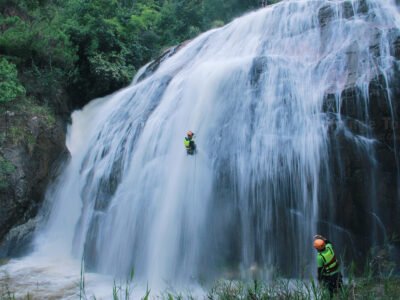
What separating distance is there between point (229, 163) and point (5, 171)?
6072 mm

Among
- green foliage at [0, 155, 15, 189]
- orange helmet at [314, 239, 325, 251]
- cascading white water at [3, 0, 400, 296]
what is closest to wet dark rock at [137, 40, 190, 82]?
cascading white water at [3, 0, 400, 296]

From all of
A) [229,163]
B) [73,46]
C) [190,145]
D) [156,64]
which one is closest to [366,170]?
[229,163]

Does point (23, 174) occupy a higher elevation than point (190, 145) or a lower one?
lower

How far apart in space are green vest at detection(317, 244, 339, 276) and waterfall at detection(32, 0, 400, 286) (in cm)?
181

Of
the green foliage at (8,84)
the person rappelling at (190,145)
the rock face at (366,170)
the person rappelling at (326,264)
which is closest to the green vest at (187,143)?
the person rappelling at (190,145)

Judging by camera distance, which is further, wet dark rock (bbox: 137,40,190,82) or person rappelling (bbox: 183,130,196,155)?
wet dark rock (bbox: 137,40,190,82)

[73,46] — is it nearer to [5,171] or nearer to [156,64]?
[156,64]

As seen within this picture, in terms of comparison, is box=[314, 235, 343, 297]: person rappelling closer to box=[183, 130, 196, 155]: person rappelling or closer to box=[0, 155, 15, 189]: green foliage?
box=[183, 130, 196, 155]: person rappelling

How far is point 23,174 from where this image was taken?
1127 centimetres

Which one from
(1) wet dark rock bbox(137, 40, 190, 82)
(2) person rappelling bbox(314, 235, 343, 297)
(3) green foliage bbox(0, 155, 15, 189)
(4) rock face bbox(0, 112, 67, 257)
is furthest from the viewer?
(1) wet dark rock bbox(137, 40, 190, 82)

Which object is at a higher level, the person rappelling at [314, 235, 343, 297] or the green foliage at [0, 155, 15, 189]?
the green foliage at [0, 155, 15, 189]

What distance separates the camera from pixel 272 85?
31.3 feet

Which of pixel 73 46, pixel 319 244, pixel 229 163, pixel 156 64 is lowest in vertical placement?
pixel 319 244

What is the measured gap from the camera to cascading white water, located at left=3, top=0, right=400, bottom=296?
7.99 metres
